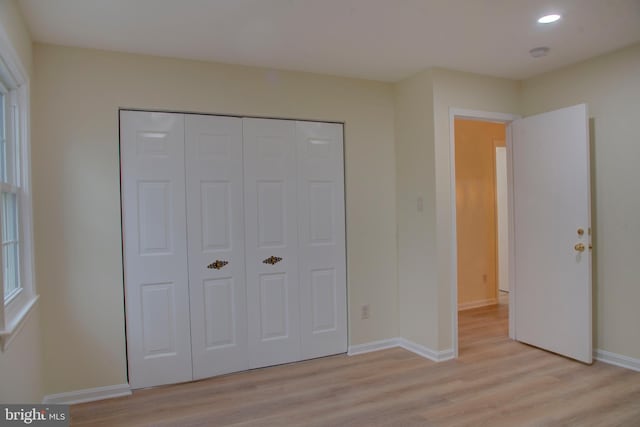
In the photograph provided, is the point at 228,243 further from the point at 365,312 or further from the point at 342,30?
the point at 342,30

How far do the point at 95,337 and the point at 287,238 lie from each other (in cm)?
159

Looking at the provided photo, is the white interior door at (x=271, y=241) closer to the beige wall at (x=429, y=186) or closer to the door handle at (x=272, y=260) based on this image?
the door handle at (x=272, y=260)

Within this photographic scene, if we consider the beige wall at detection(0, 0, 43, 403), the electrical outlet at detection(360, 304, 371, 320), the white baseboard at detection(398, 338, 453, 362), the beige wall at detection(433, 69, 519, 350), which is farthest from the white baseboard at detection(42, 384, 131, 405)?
the beige wall at detection(433, 69, 519, 350)

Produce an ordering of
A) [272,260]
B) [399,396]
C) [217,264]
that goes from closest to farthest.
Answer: [399,396], [217,264], [272,260]

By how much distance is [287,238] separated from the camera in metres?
3.63

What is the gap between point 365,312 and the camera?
154 inches

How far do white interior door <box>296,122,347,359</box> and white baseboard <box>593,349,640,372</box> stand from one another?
210 centimetres

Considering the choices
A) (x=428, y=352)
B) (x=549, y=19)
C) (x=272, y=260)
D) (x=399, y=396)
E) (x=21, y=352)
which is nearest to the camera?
(x=21, y=352)

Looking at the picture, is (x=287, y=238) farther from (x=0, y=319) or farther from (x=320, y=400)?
(x=0, y=319)

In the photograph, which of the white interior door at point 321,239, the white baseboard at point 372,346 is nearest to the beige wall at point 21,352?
the white interior door at point 321,239

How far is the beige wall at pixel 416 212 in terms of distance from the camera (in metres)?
3.65

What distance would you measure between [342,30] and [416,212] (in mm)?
1722

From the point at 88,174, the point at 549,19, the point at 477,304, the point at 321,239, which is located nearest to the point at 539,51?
the point at 549,19

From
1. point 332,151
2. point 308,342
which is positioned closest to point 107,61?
point 332,151
